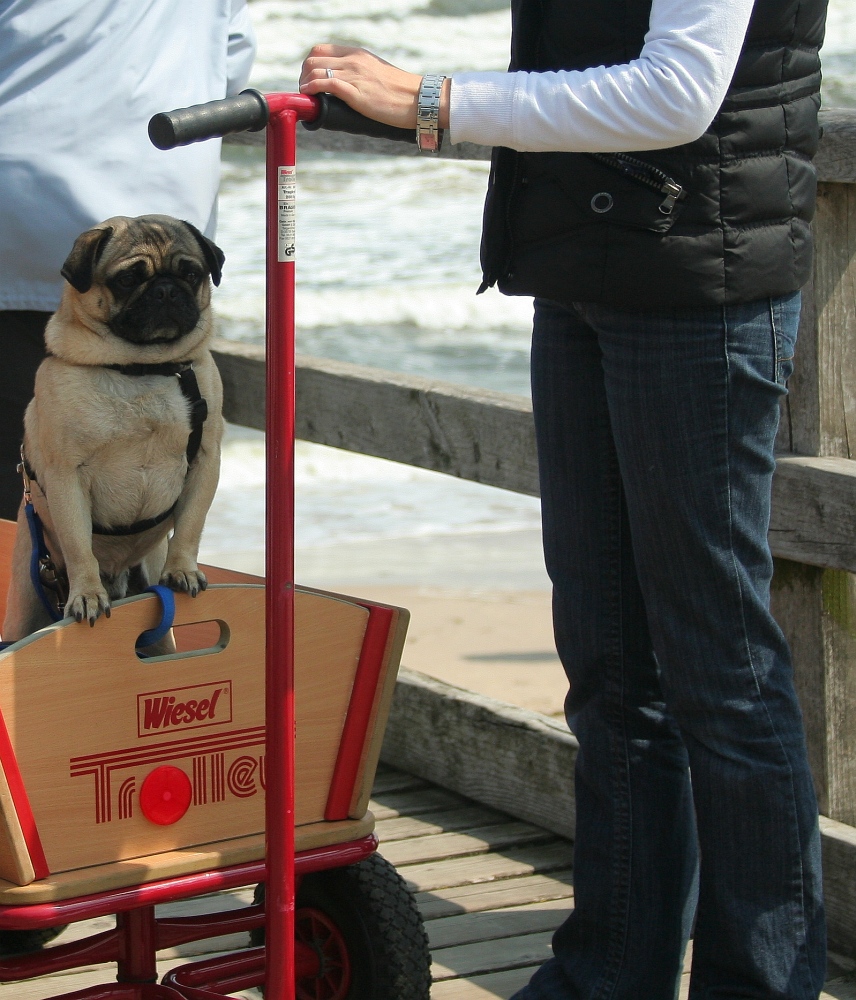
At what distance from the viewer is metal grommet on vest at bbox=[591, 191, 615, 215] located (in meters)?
Answer: 1.69

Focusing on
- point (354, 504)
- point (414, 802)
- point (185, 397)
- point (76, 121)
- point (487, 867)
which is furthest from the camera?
point (354, 504)

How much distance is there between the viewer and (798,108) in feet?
5.55

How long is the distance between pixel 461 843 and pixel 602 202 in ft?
5.50

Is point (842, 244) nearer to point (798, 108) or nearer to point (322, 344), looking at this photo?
point (798, 108)

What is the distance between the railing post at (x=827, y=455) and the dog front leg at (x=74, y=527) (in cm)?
118

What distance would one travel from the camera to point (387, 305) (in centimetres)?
1199

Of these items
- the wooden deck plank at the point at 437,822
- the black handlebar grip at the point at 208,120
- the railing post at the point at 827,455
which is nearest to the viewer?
the black handlebar grip at the point at 208,120

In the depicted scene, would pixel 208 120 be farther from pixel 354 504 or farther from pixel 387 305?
pixel 387 305

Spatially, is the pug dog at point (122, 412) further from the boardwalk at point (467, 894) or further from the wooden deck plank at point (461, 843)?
the wooden deck plank at point (461, 843)

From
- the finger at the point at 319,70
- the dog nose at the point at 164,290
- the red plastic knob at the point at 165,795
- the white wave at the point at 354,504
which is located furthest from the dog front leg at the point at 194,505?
the white wave at the point at 354,504

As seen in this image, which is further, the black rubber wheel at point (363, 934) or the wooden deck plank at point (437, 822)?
the wooden deck plank at point (437, 822)

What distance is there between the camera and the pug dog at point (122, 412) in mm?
2098

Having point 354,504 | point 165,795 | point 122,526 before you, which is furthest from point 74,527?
point 354,504

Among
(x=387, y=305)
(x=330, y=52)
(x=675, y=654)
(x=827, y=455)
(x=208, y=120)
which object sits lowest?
(x=675, y=654)
